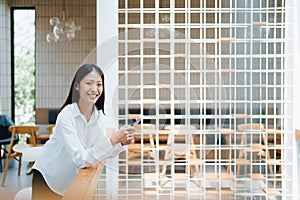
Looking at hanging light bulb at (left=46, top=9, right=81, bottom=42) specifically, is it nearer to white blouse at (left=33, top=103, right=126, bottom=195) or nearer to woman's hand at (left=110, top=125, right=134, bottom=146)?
white blouse at (left=33, top=103, right=126, bottom=195)

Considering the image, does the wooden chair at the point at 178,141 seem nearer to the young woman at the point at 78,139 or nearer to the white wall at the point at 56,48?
the young woman at the point at 78,139

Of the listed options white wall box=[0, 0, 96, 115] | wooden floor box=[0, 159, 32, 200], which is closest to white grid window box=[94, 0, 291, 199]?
wooden floor box=[0, 159, 32, 200]

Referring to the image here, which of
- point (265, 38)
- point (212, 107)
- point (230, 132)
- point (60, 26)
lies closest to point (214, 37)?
point (265, 38)

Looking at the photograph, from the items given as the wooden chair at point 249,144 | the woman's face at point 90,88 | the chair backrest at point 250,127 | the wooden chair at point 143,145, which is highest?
the woman's face at point 90,88

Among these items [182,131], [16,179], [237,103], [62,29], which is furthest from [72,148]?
[62,29]

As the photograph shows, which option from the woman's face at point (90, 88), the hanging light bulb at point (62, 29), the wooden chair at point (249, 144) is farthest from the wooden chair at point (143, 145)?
the hanging light bulb at point (62, 29)

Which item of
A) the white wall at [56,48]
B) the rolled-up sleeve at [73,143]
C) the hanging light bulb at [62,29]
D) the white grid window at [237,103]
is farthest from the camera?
the white wall at [56,48]

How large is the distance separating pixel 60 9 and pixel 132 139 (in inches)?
264

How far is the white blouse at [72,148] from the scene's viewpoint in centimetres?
133

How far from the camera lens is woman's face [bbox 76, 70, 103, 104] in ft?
4.48

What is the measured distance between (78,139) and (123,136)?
0.53 metres

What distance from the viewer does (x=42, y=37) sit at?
7.70 m

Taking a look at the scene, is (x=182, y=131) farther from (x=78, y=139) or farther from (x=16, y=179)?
(x=16, y=179)

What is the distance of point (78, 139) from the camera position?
69.6 inches
